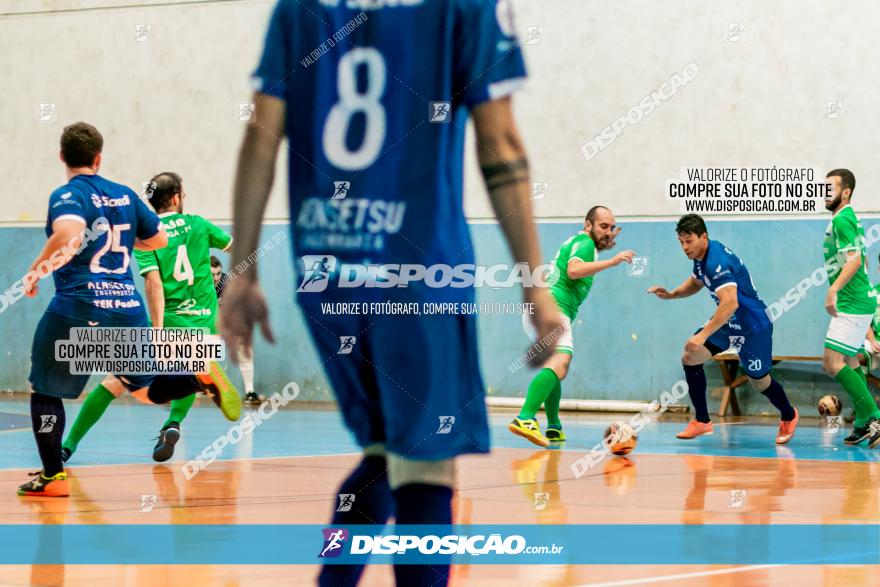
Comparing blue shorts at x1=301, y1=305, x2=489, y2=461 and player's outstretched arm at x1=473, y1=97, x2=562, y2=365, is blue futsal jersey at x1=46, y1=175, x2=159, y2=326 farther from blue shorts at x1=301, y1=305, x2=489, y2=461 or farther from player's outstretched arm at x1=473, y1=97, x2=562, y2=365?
player's outstretched arm at x1=473, y1=97, x2=562, y2=365

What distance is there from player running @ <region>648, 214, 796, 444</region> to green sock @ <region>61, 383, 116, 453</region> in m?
4.70

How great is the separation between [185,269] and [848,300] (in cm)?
595

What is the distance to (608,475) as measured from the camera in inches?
378

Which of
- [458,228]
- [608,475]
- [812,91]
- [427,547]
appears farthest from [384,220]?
[812,91]

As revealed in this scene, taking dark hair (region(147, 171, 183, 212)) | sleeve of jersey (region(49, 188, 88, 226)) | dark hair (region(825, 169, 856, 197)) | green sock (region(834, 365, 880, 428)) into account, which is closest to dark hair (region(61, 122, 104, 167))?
sleeve of jersey (region(49, 188, 88, 226))

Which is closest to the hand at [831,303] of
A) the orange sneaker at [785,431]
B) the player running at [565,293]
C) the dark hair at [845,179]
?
the dark hair at [845,179]

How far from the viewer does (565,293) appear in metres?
11.8

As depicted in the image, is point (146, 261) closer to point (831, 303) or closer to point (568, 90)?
point (831, 303)

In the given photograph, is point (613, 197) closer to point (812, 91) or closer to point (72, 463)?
point (812, 91)

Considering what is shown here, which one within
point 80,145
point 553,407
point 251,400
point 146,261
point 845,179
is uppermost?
point 845,179

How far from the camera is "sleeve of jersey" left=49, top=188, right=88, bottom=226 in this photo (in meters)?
7.80

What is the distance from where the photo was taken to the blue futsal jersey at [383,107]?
3432 millimetres

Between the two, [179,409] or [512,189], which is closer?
[512,189]

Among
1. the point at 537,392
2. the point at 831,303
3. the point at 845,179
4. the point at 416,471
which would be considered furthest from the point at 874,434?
the point at 416,471
